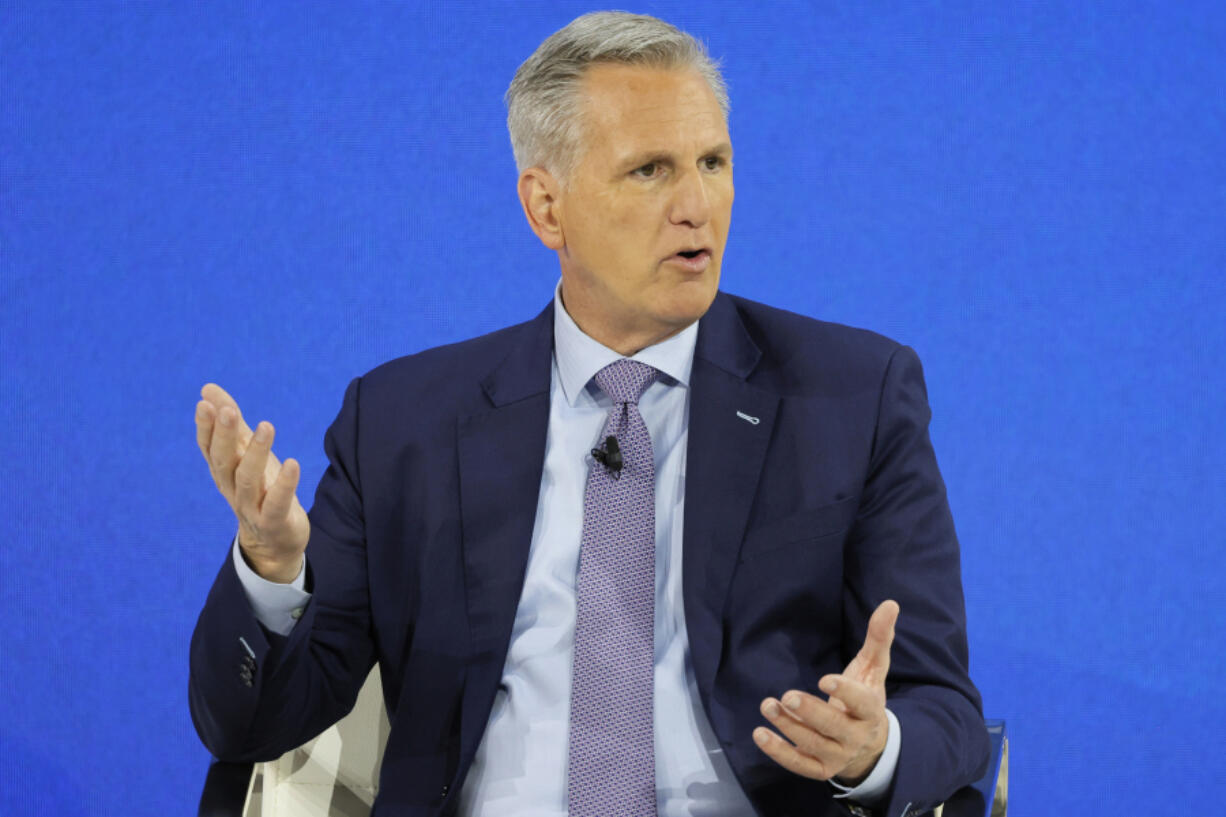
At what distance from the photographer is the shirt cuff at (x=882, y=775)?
155cm

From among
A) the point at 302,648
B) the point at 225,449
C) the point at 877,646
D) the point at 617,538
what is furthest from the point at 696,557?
the point at 225,449

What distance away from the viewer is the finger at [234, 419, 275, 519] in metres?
1.46

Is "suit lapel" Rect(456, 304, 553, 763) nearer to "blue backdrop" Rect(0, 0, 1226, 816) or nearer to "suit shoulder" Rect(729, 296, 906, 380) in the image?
"suit shoulder" Rect(729, 296, 906, 380)

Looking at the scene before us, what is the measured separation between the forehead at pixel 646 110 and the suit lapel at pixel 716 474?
27 centimetres

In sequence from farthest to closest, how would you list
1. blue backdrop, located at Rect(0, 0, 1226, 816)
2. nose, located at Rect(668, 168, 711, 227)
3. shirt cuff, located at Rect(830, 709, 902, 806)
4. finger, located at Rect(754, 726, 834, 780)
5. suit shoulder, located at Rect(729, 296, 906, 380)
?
blue backdrop, located at Rect(0, 0, 1226, 816) → suit shoulder, located at Rect(729, 296, 906, 380) → nose, located at Rect(668, 168, 711, 227) → shirt cuff, located at Rect(830, 709, 902, 806) → finger, located at Rect(754, 726, 834, 780)

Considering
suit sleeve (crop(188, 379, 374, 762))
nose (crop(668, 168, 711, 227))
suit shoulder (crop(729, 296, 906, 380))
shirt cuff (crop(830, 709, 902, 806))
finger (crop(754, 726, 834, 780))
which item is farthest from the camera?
suit shoulder (crop(729, 296, 906, 380))

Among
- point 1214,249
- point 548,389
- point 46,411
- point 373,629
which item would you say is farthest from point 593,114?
point 46,411

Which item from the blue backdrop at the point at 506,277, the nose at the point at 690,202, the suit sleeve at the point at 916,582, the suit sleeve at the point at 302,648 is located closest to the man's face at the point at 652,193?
the nose at the point at 690,202

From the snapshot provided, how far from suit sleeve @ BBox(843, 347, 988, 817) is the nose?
32 centimetres

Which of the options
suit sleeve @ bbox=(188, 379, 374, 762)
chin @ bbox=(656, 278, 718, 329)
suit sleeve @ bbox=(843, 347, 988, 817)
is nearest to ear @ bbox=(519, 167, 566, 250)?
chin @ bbox=(656, 278, 718, 329)

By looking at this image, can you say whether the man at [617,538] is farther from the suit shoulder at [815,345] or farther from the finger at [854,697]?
the finger at [854,697]

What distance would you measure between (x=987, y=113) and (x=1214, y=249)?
51 cm

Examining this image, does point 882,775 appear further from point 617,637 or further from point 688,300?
point 688,300

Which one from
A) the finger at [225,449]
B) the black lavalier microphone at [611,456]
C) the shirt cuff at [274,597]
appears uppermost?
the black lavalier microphone at [611,456]
